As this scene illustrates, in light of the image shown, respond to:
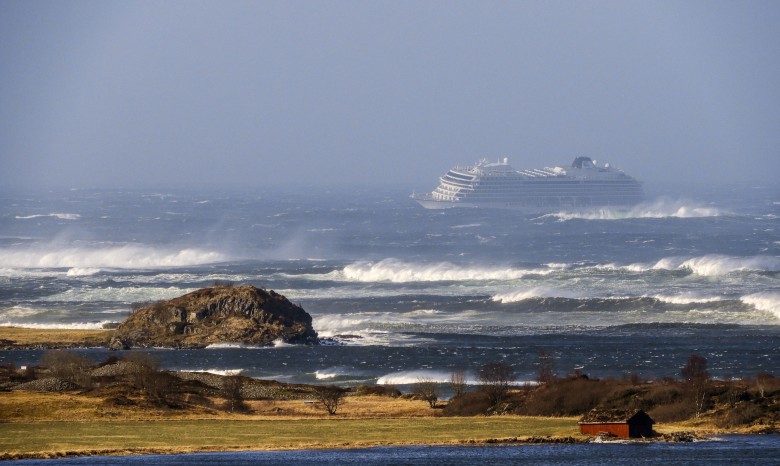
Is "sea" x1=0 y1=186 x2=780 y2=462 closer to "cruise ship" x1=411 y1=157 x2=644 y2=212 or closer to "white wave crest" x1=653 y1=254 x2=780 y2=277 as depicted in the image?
"white wave crest" x1=653 y1=254 x2=780 y2=277

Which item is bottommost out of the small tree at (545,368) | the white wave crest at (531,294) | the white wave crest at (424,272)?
the small tree at (545,368)

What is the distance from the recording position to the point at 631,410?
4341 cm

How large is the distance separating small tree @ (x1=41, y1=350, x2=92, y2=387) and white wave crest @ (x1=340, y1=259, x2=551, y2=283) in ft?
133

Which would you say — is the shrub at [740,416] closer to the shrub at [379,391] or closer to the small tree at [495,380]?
the small tree at [495,380]

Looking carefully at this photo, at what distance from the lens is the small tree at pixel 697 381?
4534 cm

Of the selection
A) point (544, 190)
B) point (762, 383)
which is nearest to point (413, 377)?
point (762, 383)

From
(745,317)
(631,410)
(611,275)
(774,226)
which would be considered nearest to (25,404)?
(631,410)

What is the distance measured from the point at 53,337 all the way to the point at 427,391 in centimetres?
2268

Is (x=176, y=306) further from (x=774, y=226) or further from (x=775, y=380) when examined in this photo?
(x=774, y=226)

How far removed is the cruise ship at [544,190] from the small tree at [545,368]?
12004 centimetres

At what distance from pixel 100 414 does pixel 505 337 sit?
78.6ft

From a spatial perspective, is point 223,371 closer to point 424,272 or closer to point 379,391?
point 379,391

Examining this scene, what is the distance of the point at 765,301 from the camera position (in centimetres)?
7450

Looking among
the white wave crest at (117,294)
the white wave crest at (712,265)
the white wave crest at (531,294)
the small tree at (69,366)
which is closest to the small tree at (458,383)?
the small tree at (69,366)
